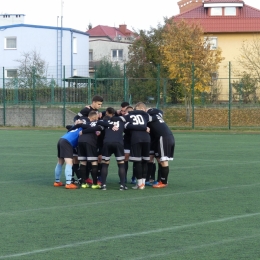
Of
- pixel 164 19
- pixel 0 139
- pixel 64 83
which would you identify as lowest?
pixel 0 139

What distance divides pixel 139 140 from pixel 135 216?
291cm

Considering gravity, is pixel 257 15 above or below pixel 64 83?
above

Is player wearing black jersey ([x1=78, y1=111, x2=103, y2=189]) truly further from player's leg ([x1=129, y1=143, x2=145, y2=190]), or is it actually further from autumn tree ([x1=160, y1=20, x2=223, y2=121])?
autumn tree ([x1=160, y1=20, x2=223, y2=121])

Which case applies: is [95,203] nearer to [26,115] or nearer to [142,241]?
[142,241]

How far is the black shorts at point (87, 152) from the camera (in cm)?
1258

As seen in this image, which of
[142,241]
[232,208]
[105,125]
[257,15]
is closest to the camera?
[142,241]

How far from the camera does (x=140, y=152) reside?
12.6 metres

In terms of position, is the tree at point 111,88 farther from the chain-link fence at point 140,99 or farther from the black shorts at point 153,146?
the black shorts at point 153,146

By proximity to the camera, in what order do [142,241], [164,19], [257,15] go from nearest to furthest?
1. [142,241]
2. [164,19]
3. [257,15]

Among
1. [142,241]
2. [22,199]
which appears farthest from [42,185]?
[142,241]

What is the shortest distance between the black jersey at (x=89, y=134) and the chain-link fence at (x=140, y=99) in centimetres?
1988

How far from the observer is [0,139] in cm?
2606

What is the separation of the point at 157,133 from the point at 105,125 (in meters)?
1.09

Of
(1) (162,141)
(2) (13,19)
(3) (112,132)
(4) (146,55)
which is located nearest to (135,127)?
(3) (112,132)
